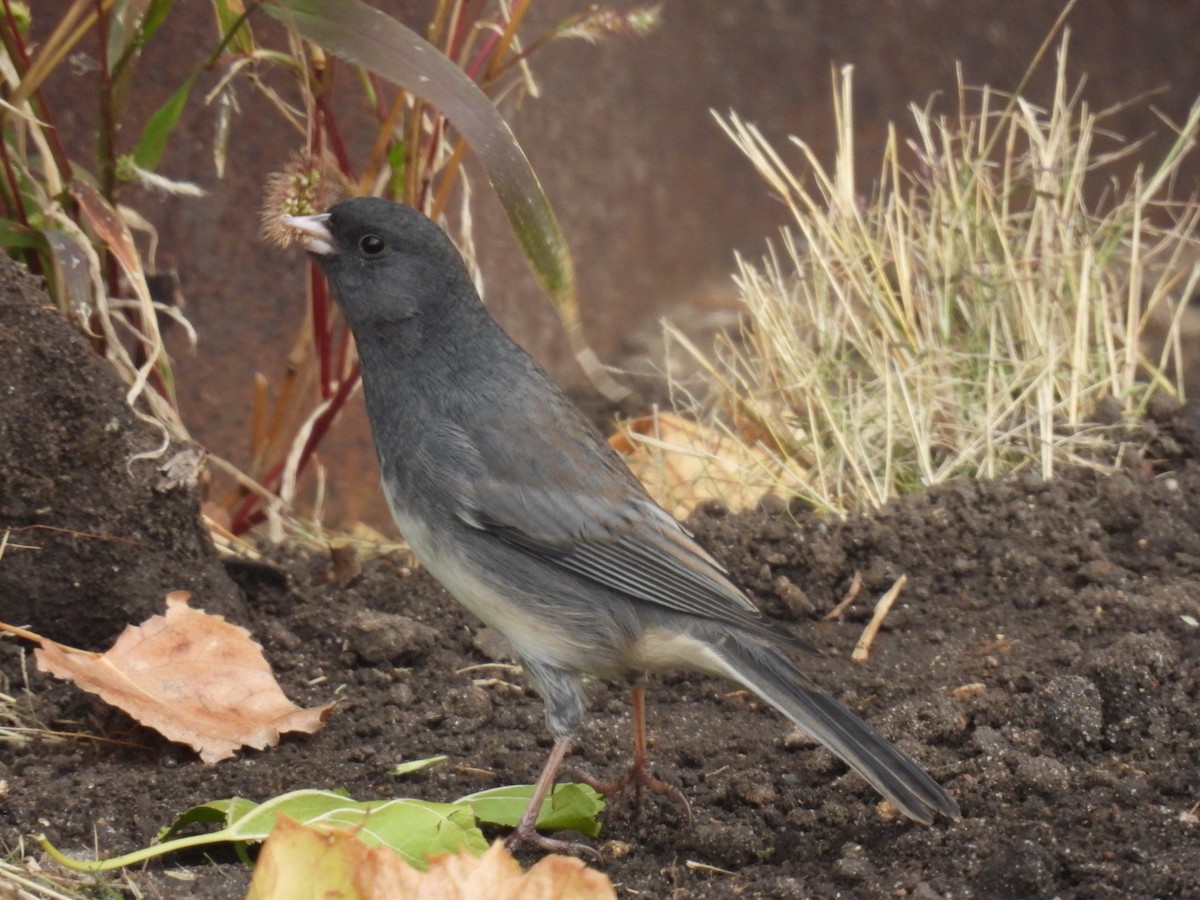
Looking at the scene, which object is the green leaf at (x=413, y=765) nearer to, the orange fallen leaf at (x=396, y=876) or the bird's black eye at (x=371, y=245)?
the orange fallen leaf at (x=396, y=876)

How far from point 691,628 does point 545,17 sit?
2660 millimetres

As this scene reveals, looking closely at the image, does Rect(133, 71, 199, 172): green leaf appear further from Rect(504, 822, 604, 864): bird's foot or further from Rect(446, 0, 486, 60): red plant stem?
Rect(504, 822, 604, 864): bird's foot

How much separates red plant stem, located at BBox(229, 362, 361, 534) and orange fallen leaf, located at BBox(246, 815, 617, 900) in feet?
5.78

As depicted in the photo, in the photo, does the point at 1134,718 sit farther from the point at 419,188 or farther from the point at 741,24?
the point at 741,24

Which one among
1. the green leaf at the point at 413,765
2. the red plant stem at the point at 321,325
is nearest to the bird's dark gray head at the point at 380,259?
the red plant stem at the point at 321,325

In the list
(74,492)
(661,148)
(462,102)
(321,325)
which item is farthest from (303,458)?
(661,148)

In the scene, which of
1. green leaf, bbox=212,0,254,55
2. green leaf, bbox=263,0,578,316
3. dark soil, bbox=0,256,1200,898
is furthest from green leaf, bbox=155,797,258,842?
green leaf, bbox=212,0,254,55

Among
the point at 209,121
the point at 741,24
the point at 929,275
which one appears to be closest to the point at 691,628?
the point at 929,275

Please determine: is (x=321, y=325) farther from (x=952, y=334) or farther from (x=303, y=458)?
(x=952, y=334)

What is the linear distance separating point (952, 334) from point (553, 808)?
202 centimetres

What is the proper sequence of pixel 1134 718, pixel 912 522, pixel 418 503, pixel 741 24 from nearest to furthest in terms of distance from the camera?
pixel 1134 718 < pixel 418 503 < pixel 912 522 < pixel 741 24

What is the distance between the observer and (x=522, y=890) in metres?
1.91

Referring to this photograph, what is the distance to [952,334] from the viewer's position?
410 centimetres

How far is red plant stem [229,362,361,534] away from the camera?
358 centimetres
